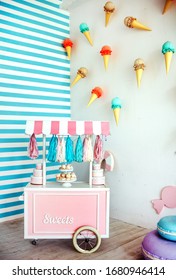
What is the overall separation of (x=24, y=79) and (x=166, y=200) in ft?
8.20

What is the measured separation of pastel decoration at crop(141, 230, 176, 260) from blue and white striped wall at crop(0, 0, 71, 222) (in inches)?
83.2

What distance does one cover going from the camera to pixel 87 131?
3.17m

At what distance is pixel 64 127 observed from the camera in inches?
123

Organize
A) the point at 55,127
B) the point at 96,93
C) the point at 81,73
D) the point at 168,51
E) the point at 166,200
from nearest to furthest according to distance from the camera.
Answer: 1. the point at 55,127
2. the point at 168,51
3. the point at 166,200
4. the point at 96,93
5. the point at 81,73

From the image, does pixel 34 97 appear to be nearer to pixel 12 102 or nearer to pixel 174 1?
pixel 12 102

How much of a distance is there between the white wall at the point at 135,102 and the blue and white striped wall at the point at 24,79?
40cm

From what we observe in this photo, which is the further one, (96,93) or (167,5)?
(96,93)

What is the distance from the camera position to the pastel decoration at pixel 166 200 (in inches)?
140

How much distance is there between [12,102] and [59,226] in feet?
6.11

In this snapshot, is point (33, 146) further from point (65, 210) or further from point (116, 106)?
point (116, 106)

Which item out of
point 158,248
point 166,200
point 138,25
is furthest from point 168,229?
point 138,25

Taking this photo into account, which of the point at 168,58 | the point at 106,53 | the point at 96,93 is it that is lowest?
the point at 96,93

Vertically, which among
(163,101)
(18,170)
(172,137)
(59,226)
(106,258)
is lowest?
(106,258)
